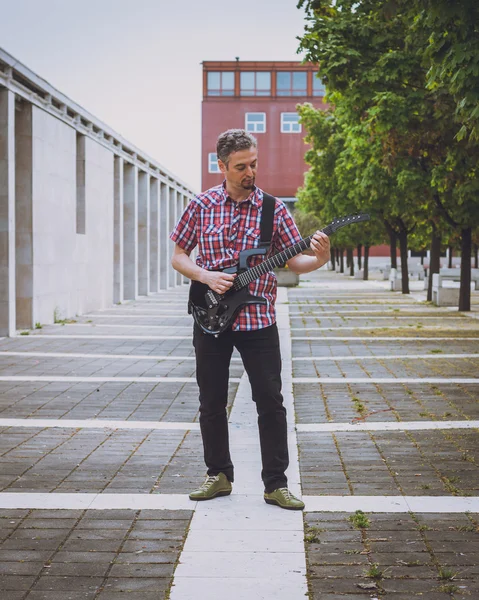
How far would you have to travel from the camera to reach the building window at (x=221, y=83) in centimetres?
7438

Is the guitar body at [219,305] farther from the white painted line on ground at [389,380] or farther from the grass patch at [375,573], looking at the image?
the white painted line on ground at [389,380]

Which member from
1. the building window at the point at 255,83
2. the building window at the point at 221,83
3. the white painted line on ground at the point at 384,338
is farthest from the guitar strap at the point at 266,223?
the building window at the point at 255,83

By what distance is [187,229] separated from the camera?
5.78 m

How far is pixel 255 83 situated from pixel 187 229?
7052cm

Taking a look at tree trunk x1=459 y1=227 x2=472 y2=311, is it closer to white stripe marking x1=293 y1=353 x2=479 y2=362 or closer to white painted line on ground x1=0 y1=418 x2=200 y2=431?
white stripe marking x1=293 y1=353 x2=479 y2=362

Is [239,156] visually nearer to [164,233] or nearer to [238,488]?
[238,488]

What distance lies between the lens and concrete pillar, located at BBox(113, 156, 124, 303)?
29672mm

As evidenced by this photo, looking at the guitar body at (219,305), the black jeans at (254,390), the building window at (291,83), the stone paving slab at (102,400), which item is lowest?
the stone paving slab at (102,400)

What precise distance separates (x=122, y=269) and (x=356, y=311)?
8.49m

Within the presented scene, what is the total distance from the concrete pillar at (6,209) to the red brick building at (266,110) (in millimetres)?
56033

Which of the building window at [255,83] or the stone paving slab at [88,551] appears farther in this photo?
the building window at [255,83]

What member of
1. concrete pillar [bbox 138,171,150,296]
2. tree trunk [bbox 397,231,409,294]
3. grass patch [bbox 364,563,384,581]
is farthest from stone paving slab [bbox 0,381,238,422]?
concrete pillar [bbox 138,171,150,296]

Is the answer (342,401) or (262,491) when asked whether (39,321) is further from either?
(262,491)

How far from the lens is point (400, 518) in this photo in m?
5.30
